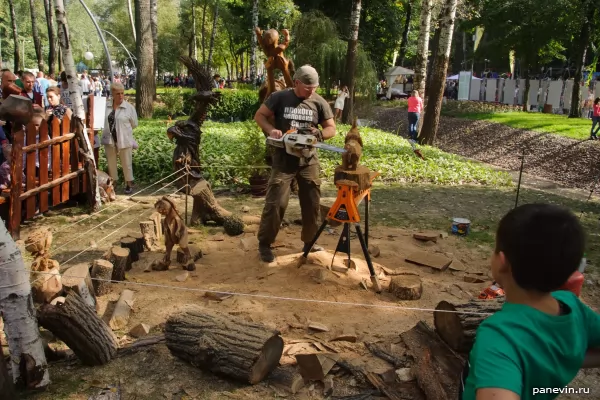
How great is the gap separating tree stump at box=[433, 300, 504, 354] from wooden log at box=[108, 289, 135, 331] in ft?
8.13

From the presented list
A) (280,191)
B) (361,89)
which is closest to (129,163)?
(280,191)

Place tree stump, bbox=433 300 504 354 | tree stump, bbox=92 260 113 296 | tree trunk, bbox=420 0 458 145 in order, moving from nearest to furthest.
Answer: tree stump, bbox=433 300 504 354, tree stump, bbox=92 260 113 296, tree trunk, bbox=420 0 458 145

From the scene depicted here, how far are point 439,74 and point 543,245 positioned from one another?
46.3 feet

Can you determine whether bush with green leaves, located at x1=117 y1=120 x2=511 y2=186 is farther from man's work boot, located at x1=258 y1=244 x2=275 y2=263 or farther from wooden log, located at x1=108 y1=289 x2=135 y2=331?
wooden log, located at x1=108 y1=289 x2=135 y2=331

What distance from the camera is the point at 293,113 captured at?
509 cm

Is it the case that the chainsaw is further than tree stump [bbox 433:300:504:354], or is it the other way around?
the chainsaw

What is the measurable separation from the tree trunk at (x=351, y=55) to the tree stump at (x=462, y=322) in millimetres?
15675

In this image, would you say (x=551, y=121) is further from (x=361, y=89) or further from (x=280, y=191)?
(x=280, y=191)

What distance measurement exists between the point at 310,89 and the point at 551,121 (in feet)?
56.4

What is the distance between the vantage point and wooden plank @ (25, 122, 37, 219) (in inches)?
258

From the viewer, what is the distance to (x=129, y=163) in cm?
854

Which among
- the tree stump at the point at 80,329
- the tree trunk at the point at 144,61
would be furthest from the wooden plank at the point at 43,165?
the tree trunk at the point at 144,61

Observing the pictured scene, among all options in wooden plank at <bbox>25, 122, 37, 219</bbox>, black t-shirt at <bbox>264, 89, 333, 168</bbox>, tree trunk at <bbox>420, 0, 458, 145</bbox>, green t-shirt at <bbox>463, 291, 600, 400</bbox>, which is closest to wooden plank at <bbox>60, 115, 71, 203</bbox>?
wooden plank at <bbox>25, 122, 37, 219</bbox>

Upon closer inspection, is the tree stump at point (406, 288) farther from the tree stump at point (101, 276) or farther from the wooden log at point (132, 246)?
the wooden log at point (132, 246)
